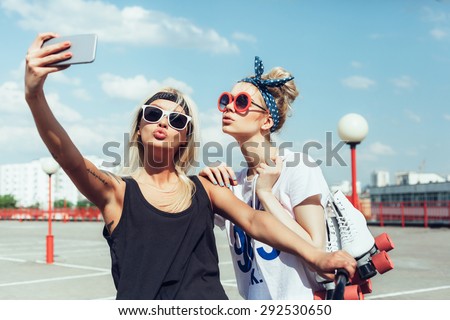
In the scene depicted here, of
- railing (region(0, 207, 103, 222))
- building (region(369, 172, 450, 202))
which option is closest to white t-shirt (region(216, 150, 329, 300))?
railing (region(0, 207, 103, 222))

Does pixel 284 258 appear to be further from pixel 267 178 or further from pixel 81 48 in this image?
pixel 81 48

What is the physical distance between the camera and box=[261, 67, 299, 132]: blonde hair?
3.00 metres

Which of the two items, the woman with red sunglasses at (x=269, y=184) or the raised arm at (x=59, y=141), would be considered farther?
the woman with red sunglasses at (x=269, y=184)

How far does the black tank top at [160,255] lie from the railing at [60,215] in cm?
3704

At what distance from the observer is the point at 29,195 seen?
158 meters

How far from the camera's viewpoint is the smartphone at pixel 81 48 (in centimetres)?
169

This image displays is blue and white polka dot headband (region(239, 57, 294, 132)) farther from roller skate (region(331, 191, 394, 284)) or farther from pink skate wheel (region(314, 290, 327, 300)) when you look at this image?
pink skate wheel (region(314, 290, 327, 300))

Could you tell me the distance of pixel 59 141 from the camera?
1.90 metres

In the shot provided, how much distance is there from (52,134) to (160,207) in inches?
21.5

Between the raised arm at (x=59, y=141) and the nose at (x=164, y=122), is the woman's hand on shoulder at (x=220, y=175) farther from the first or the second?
the raised arm at (x=59, y=141)

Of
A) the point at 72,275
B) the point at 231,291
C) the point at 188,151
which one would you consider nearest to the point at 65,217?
the point at 72,275

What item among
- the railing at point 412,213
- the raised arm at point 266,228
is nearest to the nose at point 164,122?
the raised arm at point 266,228
